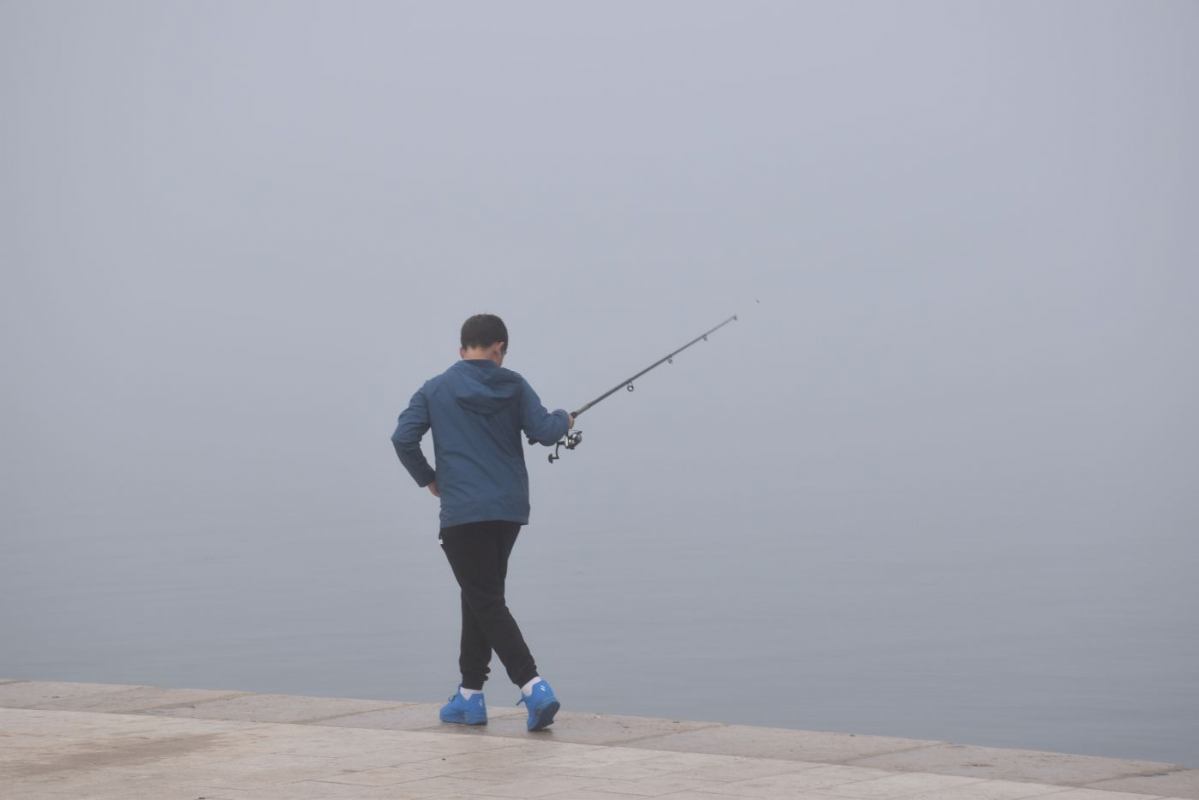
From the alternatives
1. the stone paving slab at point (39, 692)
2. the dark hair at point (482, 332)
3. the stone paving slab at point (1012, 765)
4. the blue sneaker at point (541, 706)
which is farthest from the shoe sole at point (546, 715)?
the stone paving slab at point (39, 692)

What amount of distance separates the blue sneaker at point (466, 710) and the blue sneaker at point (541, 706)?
0.80ft

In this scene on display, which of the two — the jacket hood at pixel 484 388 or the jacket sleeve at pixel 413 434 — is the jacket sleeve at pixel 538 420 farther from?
the jacket sleeve at pixel 413 434

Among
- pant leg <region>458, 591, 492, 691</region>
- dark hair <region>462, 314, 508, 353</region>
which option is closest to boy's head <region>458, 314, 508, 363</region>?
dark hair <region>462, 314, 508, 353</region>

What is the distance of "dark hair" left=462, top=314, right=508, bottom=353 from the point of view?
7598mm

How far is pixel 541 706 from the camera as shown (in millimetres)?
7293

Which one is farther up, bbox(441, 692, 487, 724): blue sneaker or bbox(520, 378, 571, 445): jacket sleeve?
bbox(520, 378, 571, 445): jacket sleeve

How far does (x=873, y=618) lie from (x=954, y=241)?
305ft

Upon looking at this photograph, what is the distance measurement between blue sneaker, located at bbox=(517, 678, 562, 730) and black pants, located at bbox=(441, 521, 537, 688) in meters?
0.07

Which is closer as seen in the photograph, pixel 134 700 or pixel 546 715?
pixel 546 715

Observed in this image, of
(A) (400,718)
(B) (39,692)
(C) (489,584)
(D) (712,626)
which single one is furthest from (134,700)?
(D) (712,626)

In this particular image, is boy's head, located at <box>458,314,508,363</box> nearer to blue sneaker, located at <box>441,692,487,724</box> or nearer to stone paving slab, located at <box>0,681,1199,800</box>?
blue sneaker, located at <box>441,692,487,724</box>

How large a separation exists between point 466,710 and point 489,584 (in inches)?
17.3

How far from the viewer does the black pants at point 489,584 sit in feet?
24.3

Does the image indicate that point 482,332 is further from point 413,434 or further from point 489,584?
A: point 489,584
